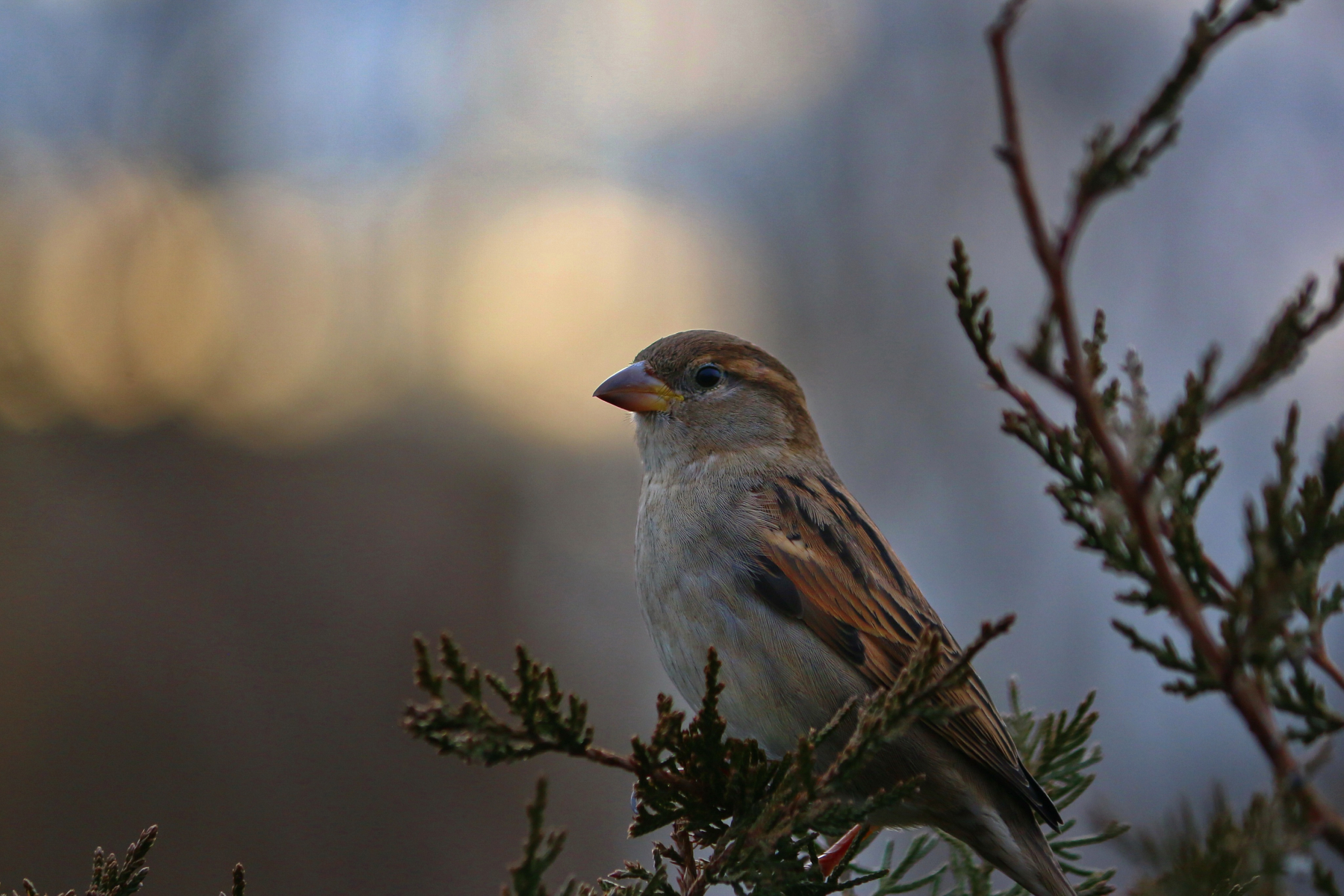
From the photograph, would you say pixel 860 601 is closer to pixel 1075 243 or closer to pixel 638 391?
pixel 638 391

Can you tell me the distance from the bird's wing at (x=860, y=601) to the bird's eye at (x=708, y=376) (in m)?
0.44

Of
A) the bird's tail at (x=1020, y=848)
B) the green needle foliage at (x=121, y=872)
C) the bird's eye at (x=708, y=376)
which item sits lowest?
the green needle foliage at (x=121, y=872)

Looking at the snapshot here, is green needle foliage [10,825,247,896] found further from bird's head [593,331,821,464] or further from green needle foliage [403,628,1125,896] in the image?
bird's head [593,331,821,464]

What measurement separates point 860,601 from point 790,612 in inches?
8.0

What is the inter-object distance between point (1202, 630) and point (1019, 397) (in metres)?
0.32

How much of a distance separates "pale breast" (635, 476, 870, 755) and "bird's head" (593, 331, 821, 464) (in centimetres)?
35

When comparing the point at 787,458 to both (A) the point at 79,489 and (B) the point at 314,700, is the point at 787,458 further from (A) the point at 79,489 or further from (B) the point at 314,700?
(A) the point at 79,489

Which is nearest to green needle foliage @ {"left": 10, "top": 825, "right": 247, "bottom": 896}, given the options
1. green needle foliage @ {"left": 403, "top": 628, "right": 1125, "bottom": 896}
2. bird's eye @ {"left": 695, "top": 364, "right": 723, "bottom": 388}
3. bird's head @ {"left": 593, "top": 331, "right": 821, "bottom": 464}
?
green needle foliage @ {"left": 403, "top": 628, "right": 1125, "bottom": 896}

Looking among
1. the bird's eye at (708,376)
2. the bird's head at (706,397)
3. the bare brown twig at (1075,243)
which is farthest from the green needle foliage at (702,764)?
the bird's eye at (708,376)

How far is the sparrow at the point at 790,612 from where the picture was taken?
2.10 metres

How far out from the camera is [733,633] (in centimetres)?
220

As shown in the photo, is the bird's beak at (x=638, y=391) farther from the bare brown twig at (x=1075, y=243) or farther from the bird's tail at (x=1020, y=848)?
the bare brown twig at (x=1075, y=243)

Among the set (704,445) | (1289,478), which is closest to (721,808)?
(1289,478)

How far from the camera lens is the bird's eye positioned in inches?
113
